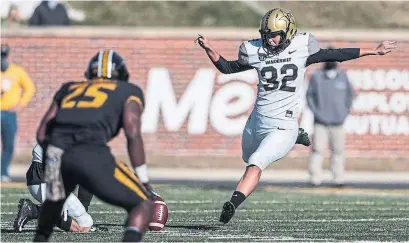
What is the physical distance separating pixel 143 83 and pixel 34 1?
5.48 metres

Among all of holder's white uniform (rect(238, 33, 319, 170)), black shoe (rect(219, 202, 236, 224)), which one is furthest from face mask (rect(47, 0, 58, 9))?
black shoe (rect(219, 202, 236, 224))

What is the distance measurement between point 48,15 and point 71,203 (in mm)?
12164

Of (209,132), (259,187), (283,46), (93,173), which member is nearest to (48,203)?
(93,173)

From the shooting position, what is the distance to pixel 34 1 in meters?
25.5

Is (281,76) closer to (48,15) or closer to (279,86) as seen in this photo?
(279,86)

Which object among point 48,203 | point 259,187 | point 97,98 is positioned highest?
point 97,98

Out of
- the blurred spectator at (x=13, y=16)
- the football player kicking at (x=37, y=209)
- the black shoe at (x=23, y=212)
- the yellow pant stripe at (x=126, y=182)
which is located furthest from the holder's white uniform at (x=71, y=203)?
the blurred spectator at (x=13, y=16)

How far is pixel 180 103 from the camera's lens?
20875 millimetres

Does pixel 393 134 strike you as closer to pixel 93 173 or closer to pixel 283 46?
pixel 283 46

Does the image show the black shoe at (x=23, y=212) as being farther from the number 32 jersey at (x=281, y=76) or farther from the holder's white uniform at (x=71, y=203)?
the number 32 jersey at (x=281, y=76)

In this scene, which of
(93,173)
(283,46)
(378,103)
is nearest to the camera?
(93,173)

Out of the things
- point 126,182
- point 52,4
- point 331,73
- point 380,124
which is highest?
point 52,4

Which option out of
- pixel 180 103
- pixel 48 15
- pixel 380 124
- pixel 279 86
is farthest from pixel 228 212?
pixel 48 15

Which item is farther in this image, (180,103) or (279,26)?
(180,103)
